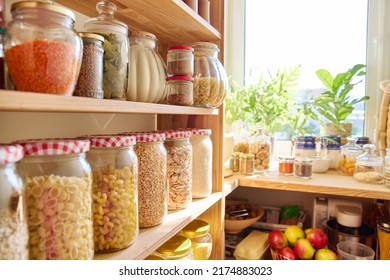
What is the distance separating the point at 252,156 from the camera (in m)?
1.39

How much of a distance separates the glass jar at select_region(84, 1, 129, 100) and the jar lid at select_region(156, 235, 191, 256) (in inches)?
16.6

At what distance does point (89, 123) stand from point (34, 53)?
487 millimetres

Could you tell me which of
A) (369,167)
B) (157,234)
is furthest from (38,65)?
Answer: (369,167)

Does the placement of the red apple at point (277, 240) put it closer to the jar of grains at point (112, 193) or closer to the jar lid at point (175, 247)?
the jar lid at point (175, 247)

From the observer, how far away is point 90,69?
0.51m

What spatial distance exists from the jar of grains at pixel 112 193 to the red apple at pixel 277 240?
0.90m

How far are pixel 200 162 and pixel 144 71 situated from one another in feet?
1.22

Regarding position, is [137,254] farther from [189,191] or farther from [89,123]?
[89,123]

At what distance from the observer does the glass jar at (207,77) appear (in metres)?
0.90

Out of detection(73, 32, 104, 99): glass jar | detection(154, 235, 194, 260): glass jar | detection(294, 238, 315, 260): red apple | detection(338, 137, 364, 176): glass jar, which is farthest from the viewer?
detection(338, 137, 364, 176): glass jar

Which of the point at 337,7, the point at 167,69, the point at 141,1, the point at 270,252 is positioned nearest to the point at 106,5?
the point at 141,1

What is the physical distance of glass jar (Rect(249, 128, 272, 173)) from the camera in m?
1.44

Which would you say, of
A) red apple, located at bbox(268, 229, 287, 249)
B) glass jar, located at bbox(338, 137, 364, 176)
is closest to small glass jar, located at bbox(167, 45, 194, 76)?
red apple, located at bbox(268, 229, 287, 249)

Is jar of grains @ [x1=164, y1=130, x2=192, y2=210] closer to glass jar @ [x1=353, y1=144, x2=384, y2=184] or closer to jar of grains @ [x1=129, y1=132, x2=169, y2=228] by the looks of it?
jar of grains @ [x1=129, y1=132, x2=169, y2=228]
